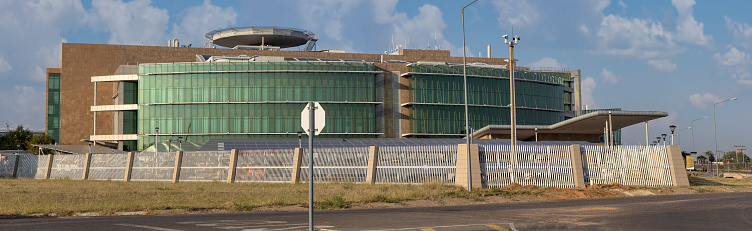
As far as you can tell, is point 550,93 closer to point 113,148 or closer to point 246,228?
point 113,148

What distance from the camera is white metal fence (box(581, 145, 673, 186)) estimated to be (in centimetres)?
3684

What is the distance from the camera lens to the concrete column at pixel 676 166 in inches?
1483

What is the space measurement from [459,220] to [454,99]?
6541 cm

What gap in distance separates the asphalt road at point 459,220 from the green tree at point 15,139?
103726 millimetres

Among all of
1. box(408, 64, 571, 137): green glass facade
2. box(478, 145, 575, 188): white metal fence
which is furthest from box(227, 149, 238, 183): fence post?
box(408, 64, 571, 137): green glass facade

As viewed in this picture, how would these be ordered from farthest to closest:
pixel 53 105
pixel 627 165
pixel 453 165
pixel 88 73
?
pixel 53 105 < pixel 88 73 < pixel 627 165 < pixel 453 165

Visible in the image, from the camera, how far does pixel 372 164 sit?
3759cm

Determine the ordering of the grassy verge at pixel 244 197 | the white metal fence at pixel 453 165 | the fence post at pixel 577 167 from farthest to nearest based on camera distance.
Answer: the fence post at pixel 577 167
the white metal fence at pixel 453 165
the grassy verge at pixel 244 197

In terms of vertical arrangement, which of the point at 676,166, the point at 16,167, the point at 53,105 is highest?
the point at 53,105

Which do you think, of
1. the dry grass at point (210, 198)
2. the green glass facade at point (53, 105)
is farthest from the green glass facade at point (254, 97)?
the dry grass at point (210, 198)

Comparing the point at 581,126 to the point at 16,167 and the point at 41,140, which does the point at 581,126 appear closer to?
the point at 16,167

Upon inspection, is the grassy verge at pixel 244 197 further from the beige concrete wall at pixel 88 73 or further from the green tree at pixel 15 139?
the green tree at pixel 15 139

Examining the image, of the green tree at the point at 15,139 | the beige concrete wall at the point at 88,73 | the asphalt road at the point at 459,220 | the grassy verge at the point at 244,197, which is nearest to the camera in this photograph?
the asphalt road at the point at 459,220

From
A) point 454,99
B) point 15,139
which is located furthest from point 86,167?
point 15,139
